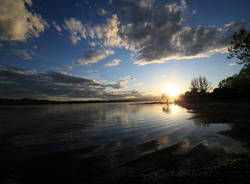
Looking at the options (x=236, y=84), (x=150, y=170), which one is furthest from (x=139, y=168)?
(x=236, y=84)

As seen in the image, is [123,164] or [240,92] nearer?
[123,164]

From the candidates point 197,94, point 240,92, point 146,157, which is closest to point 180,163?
point 146,157

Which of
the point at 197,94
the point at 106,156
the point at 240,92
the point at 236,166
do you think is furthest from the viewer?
the point at 197,94

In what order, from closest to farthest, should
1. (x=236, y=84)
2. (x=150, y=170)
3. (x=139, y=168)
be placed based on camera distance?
(x=150, y=170)
(x=139, y=168)
(x=236, y=84)

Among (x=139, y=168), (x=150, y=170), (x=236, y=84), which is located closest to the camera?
(x=150, y=170)

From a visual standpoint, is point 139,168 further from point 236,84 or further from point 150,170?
point 236,84

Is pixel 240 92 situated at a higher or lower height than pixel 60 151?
higher

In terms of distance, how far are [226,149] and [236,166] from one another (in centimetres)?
255

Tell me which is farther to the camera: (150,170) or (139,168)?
(139,168)

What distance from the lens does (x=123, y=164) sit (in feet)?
20.5

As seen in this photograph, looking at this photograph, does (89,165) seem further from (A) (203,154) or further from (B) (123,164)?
(A) (203,154)

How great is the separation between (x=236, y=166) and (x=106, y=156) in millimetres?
6198

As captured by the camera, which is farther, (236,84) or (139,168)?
(236,84)

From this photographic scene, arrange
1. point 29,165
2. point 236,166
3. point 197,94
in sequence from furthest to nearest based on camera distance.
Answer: point 197,94, point 29,165, point 236,166
